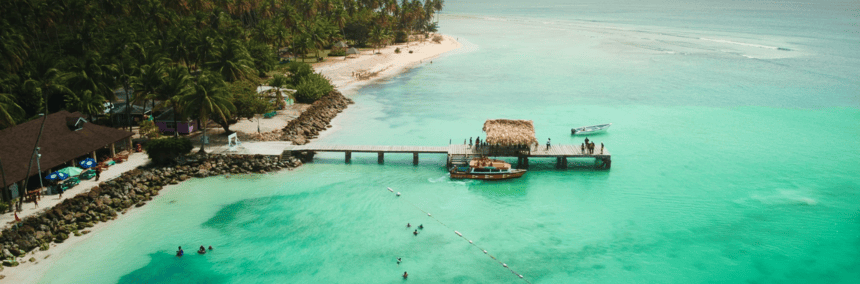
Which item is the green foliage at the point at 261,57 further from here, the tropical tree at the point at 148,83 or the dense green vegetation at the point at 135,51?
the tropical tree at the point at 148,83

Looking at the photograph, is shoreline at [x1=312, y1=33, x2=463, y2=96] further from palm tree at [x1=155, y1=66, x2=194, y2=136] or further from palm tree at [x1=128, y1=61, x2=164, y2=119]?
palm tree at [x1=128, y1=61, x2=164, y2=119]

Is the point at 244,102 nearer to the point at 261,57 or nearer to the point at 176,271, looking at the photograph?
the point at 176,271

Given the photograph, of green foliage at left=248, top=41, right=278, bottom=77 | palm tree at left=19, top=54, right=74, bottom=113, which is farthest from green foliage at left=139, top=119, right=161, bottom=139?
green foliage at left=248, top=41, right=278, bottom=77

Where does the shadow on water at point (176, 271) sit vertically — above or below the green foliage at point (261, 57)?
below

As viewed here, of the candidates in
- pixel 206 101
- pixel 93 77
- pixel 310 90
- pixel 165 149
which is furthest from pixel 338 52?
pixel 165 149

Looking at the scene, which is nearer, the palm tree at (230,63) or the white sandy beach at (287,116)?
the white sandy beach at (287,116)

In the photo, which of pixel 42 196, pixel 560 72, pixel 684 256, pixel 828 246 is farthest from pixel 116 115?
pixel 560 72

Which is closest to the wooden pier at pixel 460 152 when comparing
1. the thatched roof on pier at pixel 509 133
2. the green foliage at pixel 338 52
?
the thatched roof on pier at pixel 509 133
